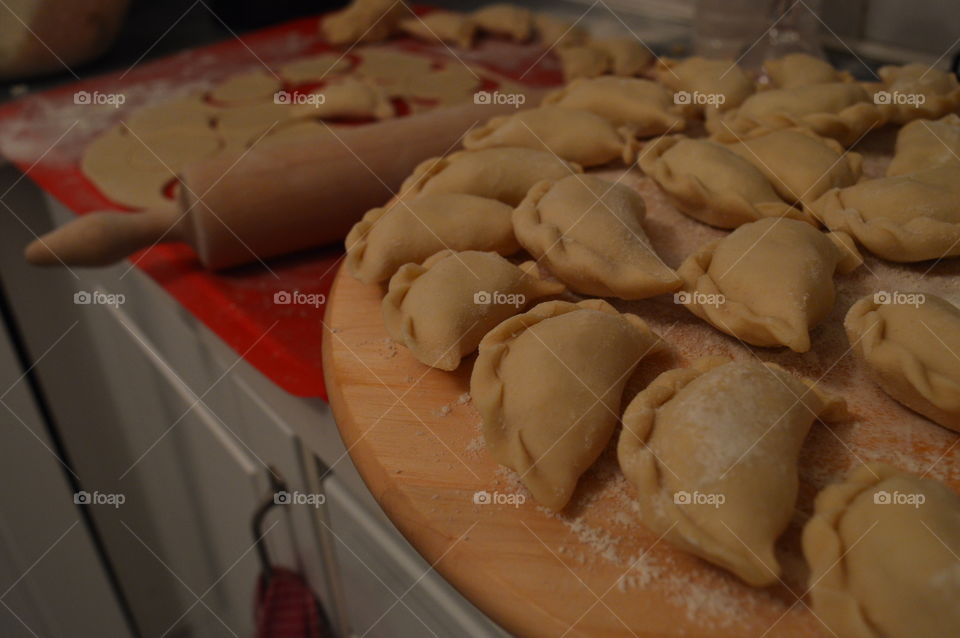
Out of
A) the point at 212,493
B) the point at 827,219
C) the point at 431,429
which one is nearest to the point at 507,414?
the point at 431,429

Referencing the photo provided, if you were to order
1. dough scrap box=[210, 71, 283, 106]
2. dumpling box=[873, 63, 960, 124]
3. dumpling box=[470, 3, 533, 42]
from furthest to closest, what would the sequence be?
dumpling box=[470, 3, 533, 42]
dough scrap box=[210, 71, 283, 106]
dumpling box=[873, 63, 960, 124]

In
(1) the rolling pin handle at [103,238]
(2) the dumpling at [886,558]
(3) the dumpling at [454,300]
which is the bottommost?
(2) the dumpling at [886,558]

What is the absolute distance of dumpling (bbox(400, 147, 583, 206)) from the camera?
1119mm

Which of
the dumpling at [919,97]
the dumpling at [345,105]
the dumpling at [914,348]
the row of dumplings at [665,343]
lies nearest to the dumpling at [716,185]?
the row of dumplings at [665,343]

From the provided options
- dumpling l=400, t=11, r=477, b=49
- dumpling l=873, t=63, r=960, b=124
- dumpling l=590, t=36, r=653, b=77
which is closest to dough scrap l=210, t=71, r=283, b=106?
dumpling l=400, t=11, r=477, b=49

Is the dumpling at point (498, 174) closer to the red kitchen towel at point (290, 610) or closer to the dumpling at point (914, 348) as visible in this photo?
the dumpling at point (914, 348)

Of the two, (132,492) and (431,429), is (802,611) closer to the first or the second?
(431,429)

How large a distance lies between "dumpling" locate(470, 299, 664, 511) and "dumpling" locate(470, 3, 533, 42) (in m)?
1.70

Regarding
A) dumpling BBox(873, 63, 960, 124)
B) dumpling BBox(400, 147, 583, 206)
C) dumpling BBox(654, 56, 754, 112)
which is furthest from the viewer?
dumpling BBox(654, 56, 754, 112)

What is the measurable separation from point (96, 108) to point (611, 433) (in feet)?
6.37

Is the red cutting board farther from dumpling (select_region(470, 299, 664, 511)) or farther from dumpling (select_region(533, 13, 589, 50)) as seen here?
dumpling (select_region(470, 299, 664, 511))

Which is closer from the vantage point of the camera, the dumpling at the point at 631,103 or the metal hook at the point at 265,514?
the dumpling at the point at 631,103

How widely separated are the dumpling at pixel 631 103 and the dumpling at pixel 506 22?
105cm

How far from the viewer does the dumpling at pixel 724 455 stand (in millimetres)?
644
